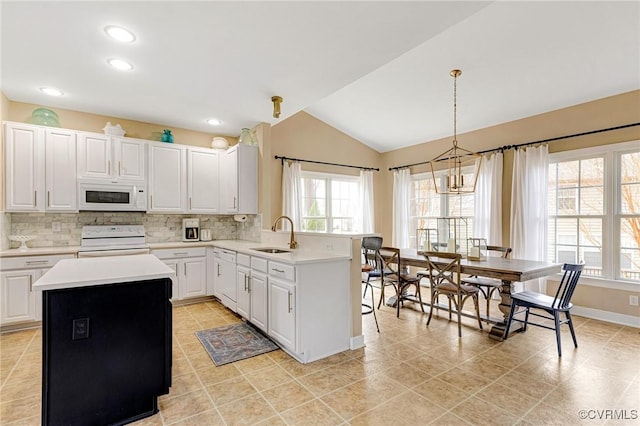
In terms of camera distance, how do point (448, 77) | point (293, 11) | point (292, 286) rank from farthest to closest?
point (448, 77)
point (292, 286)
point (293, 11)

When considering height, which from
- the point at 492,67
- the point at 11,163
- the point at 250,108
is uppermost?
the point at 492,67

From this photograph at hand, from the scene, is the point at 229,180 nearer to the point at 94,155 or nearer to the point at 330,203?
the point at 94,155

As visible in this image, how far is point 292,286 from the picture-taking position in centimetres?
270

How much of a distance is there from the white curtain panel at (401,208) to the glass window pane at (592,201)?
269 cm

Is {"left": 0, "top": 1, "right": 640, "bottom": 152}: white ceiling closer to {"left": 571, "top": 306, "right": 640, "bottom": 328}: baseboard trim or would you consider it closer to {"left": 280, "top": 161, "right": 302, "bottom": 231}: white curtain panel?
{"left": 280, "top": 161, "right": 302, "bottom": 231}: white curtain panel

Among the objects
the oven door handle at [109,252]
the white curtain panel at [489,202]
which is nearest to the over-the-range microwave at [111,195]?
the oven door handle at [109,252]

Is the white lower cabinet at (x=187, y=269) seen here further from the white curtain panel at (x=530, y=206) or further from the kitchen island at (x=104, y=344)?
the white curtain panel at (x=530, y=206)

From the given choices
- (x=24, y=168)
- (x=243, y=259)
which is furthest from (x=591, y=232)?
(x=24, y=168)

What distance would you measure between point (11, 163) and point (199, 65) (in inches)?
103

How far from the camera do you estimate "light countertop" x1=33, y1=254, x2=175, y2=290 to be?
173cm

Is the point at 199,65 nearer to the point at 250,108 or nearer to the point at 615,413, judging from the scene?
the point at 250,108

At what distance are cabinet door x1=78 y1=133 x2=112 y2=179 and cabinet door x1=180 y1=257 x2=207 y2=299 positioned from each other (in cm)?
157

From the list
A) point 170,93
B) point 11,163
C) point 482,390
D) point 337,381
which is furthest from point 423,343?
point 11,163

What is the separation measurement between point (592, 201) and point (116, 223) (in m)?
6.43
